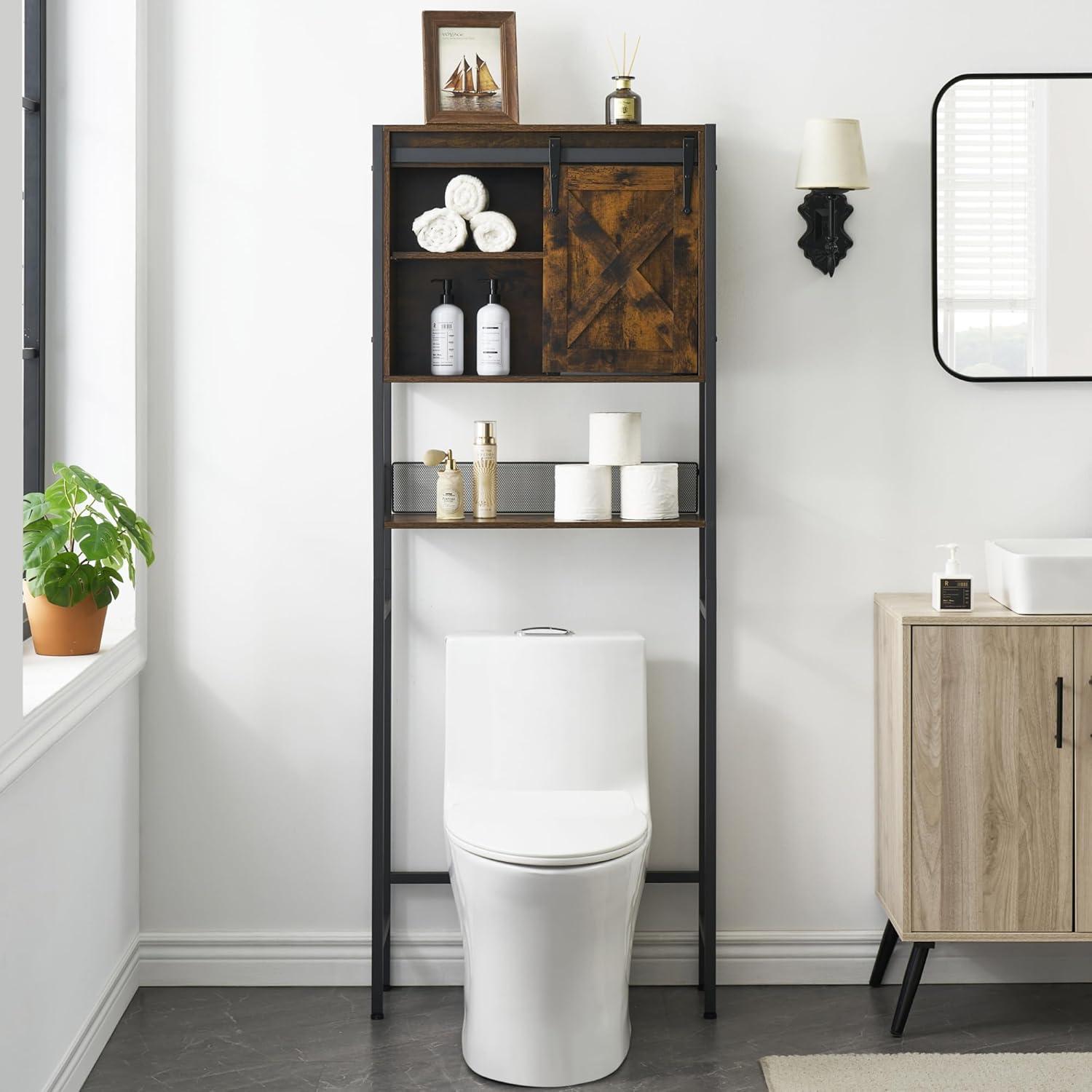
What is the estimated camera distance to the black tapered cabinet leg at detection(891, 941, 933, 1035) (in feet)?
7.61

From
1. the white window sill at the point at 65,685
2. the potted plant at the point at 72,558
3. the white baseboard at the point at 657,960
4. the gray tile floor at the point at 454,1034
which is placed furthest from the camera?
the white baseboard at the point at 657,960

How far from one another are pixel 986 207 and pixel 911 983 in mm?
1633

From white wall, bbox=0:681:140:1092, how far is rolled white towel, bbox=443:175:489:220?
1228mm

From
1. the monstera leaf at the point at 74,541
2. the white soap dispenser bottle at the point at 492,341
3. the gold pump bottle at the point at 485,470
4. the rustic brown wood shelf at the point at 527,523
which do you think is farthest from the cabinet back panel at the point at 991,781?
the monstera leaf at the point at 74,541

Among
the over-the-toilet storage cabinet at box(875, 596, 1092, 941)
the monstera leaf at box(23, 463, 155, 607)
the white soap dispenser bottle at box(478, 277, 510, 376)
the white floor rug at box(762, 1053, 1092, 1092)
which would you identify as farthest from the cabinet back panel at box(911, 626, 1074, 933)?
the monstera leaf at box(23, 463, 155, 607)

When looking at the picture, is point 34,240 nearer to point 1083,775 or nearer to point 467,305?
point 467,305

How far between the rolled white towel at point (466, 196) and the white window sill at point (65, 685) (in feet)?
3.56

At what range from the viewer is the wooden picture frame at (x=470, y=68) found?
7.63 ft

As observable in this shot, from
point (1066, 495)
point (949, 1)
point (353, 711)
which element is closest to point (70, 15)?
point (353, 711)

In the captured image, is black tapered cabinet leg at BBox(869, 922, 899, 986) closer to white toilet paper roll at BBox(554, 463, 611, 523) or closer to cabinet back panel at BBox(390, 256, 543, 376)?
white toilet paper roll at BBox(554, 463, 611, 523)

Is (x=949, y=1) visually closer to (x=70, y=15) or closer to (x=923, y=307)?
(x=923, y=307)

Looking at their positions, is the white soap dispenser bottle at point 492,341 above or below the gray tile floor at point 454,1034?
above

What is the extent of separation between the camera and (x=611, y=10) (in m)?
2.46

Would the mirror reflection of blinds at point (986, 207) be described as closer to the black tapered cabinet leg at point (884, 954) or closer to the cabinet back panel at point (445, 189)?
the cabinet back panel at point (445, 189)
